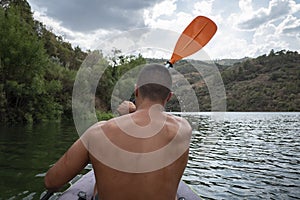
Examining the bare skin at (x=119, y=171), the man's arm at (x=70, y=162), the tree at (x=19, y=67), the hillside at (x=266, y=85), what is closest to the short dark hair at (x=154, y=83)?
the bare skin at (x=119, y=171)

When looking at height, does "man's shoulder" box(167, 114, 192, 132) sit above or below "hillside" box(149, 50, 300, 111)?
below

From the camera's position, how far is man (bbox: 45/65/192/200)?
196 cm

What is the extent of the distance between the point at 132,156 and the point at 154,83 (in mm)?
583

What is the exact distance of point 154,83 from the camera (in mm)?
2158

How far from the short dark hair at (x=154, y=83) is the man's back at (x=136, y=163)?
17 centimetres

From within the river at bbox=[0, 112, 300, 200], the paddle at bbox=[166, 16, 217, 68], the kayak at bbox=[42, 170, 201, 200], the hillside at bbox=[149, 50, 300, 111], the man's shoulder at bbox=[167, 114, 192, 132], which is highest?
the hillside at bbox=[149, 50, 300, 111]

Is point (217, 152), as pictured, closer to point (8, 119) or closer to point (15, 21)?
point (8, 119)

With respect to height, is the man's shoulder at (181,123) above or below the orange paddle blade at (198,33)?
below

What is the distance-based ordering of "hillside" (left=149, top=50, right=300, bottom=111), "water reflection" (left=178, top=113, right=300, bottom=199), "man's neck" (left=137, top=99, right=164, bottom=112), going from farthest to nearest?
"hillside" (left=149, top=50, right=300, bottom=111)
"water reflection" (left=178, top=113, right=300, bottom=199)
"man's neck" (left=137, top=99, right=164, bottom=112)

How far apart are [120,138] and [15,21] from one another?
71.2 ft

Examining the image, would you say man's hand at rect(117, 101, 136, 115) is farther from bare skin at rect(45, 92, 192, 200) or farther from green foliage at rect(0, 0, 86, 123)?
green foliage at rect(0, 0, 86, 123)

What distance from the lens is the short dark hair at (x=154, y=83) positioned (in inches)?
84.7

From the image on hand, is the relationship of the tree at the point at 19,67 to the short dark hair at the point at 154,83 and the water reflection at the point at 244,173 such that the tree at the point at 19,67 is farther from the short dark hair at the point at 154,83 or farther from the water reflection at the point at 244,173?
the short dark hair at the point at 154,83

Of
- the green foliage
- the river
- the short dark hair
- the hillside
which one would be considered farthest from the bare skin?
the hillside
